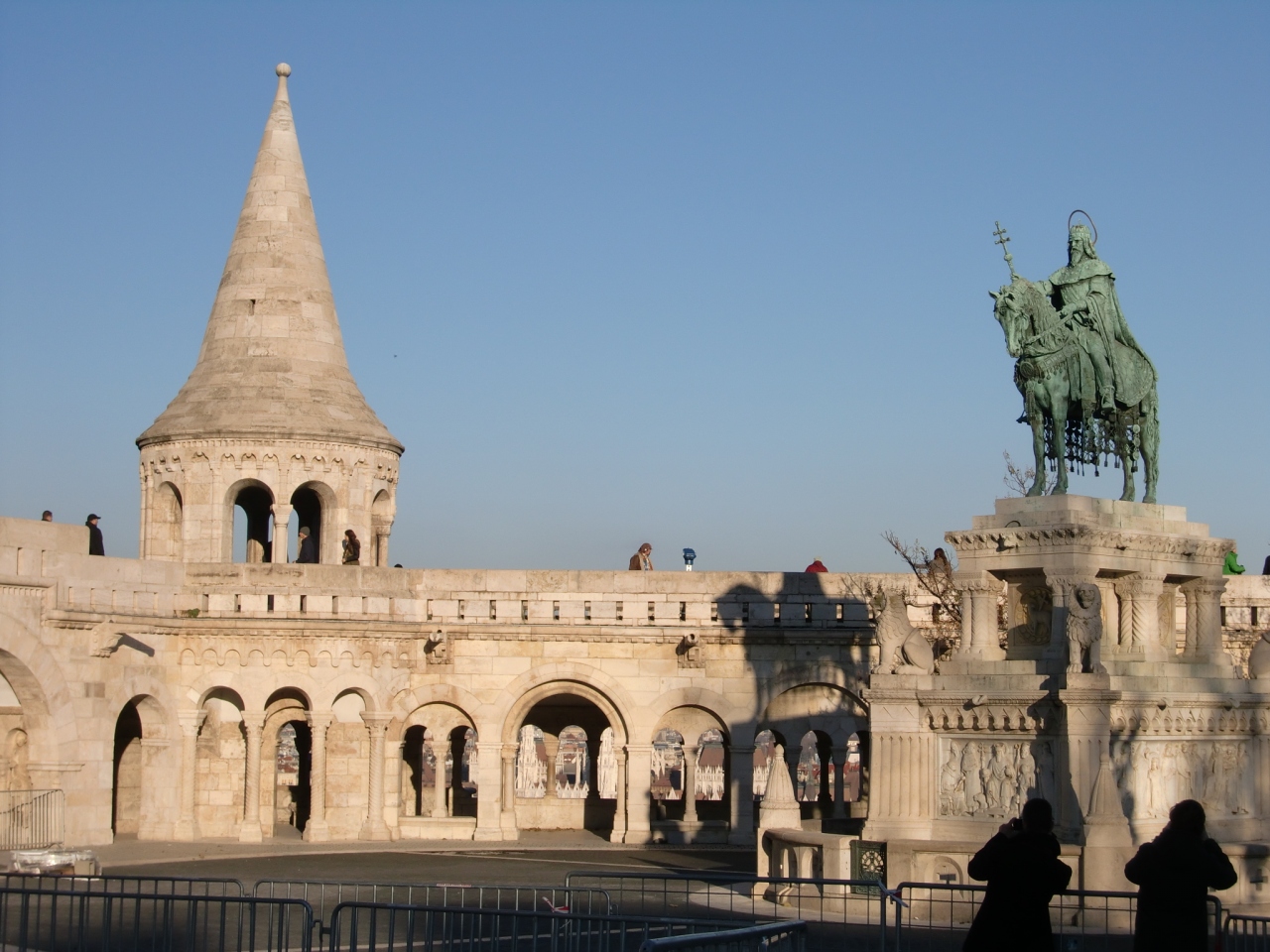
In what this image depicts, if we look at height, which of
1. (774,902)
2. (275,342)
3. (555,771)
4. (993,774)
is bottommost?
(774,902)

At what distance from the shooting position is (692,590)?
28.6m

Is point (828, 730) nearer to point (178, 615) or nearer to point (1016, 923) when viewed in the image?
point (178, 615)

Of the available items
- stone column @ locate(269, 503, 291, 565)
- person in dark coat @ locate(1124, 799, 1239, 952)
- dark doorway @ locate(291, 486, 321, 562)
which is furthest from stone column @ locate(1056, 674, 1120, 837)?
dark doorway @ locate(291, 486, 321, 562)

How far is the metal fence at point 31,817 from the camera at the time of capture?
23.7m

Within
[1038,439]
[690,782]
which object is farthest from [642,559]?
[1038,439]

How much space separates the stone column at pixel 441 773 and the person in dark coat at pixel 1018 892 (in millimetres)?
19763

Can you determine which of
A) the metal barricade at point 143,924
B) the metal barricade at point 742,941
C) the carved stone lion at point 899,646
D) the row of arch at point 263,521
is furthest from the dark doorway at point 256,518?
the metal barricade at point 742,941

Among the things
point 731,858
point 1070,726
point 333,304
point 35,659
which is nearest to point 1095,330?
point 1070,726

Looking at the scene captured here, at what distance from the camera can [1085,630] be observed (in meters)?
16.7

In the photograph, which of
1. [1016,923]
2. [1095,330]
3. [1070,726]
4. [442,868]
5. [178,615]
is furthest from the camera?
[178,615]

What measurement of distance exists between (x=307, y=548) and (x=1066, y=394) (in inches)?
613

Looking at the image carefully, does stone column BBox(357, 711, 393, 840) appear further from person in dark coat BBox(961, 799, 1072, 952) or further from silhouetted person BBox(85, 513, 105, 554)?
person in dark coat BBox(961, 799, 1072, 952)

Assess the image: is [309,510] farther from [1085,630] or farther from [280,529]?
[1085,630]

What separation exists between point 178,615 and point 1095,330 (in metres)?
14.3
